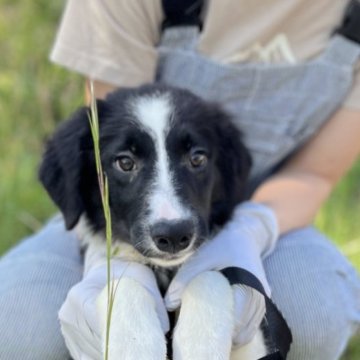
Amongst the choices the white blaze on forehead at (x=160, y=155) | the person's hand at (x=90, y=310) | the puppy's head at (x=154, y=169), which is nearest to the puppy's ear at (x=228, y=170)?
the puppy's head at (x=154, y=169)

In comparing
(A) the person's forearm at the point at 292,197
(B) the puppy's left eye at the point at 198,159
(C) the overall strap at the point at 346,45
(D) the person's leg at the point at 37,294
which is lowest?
(D) the person's leg at the point at 37,294

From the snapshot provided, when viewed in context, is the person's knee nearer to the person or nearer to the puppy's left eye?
the person

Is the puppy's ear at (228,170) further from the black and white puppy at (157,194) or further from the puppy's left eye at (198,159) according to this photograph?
the puppy's left eye at (198,159)

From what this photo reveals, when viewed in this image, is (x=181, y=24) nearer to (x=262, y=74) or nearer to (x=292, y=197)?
(x=262, y=74)

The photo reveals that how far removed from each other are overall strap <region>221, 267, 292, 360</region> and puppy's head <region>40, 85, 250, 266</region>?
14 centimetres

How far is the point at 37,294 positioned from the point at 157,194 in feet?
2.05

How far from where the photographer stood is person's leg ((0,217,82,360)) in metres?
2.40

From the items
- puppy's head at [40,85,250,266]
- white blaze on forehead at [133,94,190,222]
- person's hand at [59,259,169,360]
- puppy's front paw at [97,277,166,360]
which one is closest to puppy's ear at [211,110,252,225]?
puppy's head at [40,85,250,266]

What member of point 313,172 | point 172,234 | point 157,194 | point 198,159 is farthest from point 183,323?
point 313,172

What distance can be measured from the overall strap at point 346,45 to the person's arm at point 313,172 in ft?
0.65

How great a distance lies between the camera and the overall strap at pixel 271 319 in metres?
2.12

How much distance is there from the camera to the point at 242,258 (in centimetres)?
225

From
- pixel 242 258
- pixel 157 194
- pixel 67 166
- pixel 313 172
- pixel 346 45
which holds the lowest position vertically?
pixel 313 172

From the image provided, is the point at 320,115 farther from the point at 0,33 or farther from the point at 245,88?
the point at 0,33
